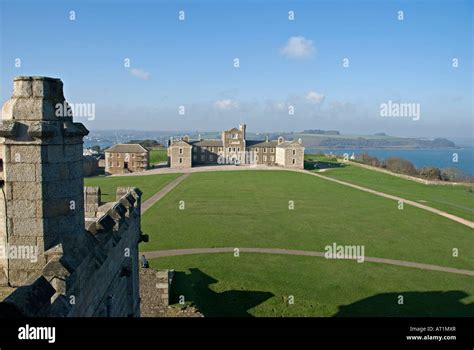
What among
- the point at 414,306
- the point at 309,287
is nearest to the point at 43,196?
the point at 309,287

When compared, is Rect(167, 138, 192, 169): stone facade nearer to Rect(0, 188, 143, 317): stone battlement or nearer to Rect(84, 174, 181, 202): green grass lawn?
Rect(84, 174, 181, 202): green grass lawn

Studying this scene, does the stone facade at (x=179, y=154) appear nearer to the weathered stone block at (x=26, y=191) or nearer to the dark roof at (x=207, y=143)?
the dark roof at (x=207, y=143)

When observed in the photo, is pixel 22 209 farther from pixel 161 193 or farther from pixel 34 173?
pixel 161 193

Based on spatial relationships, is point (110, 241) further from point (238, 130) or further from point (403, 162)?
point (403, 162)

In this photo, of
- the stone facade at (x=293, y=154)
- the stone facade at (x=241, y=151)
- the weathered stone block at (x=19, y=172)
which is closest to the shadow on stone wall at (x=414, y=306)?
the weathered stone block at (x=19, y=172)

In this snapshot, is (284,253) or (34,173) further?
(284,253)

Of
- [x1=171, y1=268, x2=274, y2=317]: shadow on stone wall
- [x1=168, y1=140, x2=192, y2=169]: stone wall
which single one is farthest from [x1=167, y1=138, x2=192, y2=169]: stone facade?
[x1=171, y1=268, x2=274, y2=317]: shadow on stone wall
